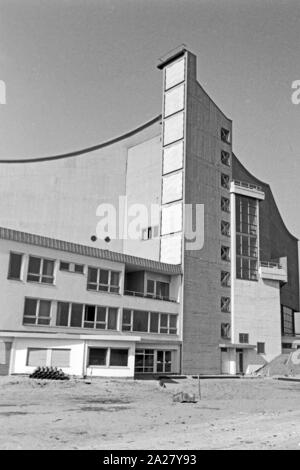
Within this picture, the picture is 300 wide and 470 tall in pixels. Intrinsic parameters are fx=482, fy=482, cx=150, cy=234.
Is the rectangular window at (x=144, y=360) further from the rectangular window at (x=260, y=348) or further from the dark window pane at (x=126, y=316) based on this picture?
the rectangular window at (x=260, y=348)

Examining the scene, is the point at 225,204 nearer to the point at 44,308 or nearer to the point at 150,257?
the point at 150,257

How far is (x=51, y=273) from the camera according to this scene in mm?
35125

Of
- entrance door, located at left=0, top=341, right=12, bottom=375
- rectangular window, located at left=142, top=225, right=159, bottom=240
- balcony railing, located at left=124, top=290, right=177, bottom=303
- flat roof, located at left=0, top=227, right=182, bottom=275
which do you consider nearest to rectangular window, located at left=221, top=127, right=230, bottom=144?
rectangular window, located at left=142, top=225, right=159, bottom=240

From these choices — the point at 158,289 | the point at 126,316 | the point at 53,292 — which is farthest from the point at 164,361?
the point at 53,292

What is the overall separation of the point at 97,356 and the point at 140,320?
28.2 ft

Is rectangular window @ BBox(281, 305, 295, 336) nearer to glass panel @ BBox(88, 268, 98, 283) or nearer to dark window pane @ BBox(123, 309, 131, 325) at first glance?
dark window pane @ BBox(123, 309, 131, 325)

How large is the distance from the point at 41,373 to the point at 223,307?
23.8m

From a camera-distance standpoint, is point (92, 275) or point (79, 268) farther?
point (92, 275)

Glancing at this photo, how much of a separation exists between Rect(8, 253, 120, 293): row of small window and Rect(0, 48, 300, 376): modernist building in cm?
8

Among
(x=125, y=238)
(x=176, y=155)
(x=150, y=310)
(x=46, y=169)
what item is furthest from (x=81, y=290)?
(x=46, y=169)

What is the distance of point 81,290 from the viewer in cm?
3662

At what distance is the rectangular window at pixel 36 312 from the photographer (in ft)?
109

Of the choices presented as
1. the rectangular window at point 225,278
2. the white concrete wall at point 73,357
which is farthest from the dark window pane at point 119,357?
the rectangular window at point 225,278

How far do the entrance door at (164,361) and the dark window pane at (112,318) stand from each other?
5.39 metres
